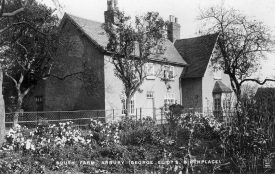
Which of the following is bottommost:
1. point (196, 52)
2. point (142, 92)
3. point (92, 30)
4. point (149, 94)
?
point (149, 94)

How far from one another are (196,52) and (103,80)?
14214 millimetres

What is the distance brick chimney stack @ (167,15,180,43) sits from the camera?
1491 inches

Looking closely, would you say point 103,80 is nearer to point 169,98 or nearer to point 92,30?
point 92,30

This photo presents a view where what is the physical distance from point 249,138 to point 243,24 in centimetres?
2011

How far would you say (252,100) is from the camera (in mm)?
9797

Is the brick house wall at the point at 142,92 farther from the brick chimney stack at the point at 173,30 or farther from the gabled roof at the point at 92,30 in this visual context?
the brick chimney stack at the point at 173,30

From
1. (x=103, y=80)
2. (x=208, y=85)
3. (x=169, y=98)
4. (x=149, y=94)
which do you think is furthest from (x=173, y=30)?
(x=103, y=80)

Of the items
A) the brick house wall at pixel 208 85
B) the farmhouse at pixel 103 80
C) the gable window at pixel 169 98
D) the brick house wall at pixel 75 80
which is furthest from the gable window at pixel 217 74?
the brick house wall at pixel 75 80

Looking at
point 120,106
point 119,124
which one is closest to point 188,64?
point 120,106

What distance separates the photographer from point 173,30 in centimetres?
3862

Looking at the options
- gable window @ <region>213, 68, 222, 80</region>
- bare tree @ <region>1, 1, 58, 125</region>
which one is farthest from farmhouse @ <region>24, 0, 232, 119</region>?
bare tree @ <region>1, 1, 58, 125</region>

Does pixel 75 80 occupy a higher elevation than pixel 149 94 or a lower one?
higher

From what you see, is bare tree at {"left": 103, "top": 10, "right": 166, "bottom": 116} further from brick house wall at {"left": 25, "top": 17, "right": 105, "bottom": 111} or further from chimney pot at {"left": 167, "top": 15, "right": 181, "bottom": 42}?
chimney pot at {"left": 167, "top": 15, "right": 181, "bottom": 42}

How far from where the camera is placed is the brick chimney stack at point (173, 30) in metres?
37.9
